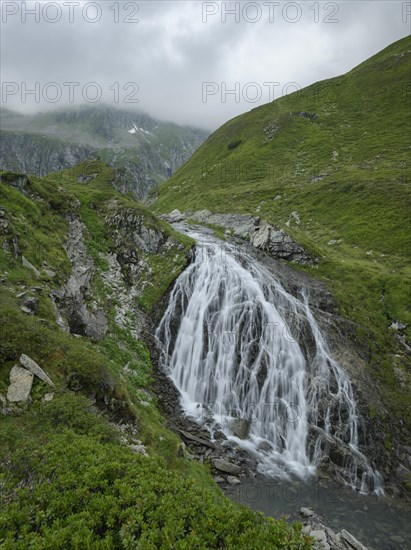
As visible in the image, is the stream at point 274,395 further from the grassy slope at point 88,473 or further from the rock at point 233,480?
the grassy slope at point 88,473

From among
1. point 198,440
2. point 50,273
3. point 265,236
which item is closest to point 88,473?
point 198,440

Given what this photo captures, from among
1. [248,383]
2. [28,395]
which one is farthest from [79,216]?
[28,395]

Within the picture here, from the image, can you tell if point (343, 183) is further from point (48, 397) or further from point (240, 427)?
point (48, 397)

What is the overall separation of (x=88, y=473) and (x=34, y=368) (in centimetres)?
571

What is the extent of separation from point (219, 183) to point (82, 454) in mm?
85861

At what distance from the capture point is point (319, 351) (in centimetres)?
2498

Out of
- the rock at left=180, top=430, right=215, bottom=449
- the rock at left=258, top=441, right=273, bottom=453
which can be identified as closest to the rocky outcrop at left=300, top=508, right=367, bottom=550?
the rock at left=258, top=441, right=273, bottom=453

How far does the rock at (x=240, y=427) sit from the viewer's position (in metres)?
19.7

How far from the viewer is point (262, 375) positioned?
23.2 metres

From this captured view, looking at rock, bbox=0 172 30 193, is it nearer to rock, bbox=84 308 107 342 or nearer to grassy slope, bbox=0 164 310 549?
grassy slope, bbox=0 164 310 549

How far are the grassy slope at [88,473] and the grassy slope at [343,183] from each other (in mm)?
20746

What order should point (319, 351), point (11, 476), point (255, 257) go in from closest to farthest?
1. point (11, 476)
2. point (319, 351)
3. point (255, 257)

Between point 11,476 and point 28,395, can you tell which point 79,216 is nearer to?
point 28,395

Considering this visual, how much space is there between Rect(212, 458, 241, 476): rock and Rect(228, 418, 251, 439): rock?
2.77 meters
